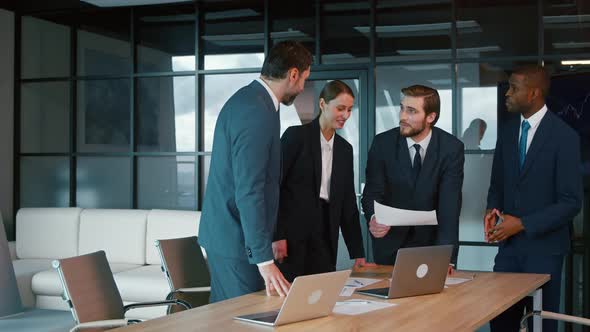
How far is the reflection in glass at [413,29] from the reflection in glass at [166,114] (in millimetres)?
1798

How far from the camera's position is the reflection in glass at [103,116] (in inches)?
299

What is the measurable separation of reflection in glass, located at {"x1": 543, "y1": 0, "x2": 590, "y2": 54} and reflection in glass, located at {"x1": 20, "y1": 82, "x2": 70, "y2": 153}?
450 centimetres

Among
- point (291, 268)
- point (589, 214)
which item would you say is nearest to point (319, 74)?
point (589, 214)

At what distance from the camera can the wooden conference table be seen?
259cm

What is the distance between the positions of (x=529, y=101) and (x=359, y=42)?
7.99ft

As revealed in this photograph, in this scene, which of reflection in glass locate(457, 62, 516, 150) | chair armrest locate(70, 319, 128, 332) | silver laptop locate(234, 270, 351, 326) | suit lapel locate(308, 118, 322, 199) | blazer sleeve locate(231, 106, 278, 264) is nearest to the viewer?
silver laptop locate(234, 270, 351, 326)

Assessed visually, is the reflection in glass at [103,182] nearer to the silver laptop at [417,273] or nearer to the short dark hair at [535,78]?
the short dark hair at [535,78]

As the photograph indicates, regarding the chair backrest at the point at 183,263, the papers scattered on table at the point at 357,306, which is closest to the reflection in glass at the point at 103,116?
the chair backrest at the point at 183,263

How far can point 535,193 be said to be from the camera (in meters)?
4.36

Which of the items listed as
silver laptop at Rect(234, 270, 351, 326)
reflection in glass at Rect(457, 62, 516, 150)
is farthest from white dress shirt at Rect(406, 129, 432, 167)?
reflection in glass at Rect(457, 62, 516, 150)

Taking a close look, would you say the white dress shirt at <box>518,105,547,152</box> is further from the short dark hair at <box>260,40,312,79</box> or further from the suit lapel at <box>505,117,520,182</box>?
the short dark hair at <box>260,40,312,79</box>

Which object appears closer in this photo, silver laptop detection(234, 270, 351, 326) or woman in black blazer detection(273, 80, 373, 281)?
silver laptop detection(234, 270, 351, 326)

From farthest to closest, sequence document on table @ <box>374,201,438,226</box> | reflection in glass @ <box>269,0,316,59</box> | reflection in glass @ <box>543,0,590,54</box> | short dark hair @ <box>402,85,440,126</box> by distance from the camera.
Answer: reflection in glass @ <box>269,0,316,59</box> → reflection in glass @ <box>543,0,590,54</box> → short dark hair @ <box>402,85,440,126</box> → document on table @ <box>374,201,438,226</box>

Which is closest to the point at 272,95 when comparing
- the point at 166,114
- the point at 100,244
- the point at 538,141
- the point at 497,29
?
the point at 538,141
